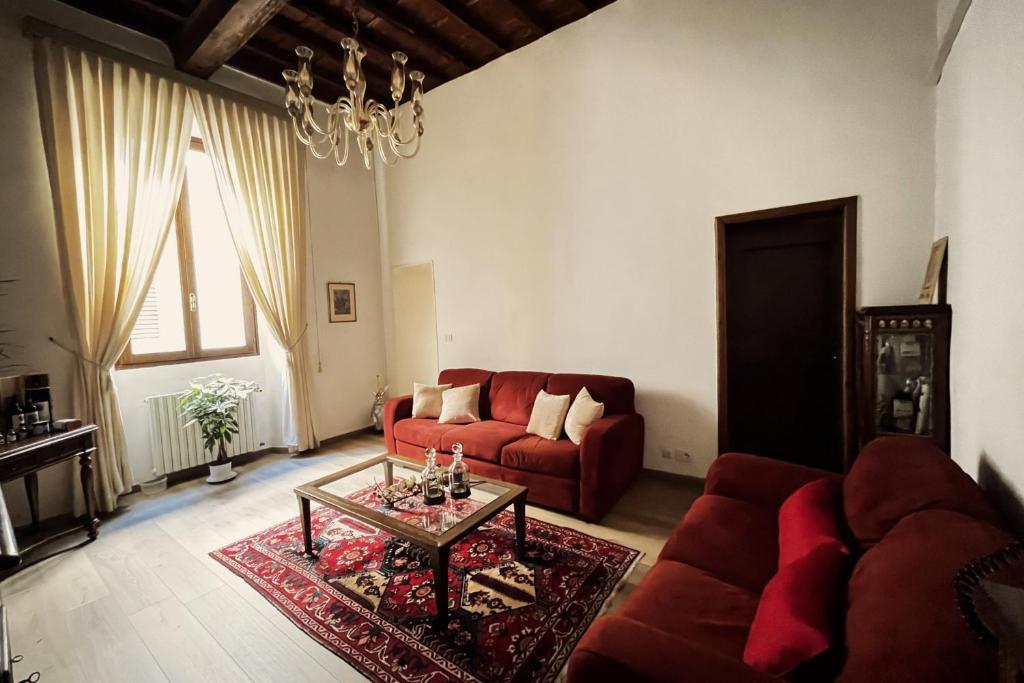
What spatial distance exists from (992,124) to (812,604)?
1.81m

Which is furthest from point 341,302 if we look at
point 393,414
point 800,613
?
point 800,613

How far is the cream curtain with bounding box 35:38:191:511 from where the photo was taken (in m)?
2.98

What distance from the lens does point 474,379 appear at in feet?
13.7

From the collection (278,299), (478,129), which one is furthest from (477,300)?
(278,299)

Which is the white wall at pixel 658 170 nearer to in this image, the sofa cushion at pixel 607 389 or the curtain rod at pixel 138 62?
the sofa cushion at pixel 607 389

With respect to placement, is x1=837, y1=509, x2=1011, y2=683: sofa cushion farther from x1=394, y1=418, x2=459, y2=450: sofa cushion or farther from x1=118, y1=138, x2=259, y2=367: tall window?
x1=118, y1=138, x2=259, y2=367: tall window

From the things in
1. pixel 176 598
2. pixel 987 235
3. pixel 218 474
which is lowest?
pixel 176 598

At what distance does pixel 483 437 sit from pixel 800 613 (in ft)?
8.18

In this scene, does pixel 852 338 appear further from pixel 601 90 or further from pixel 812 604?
pixel 601 90

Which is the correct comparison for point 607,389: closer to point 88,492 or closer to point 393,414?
point 393,414

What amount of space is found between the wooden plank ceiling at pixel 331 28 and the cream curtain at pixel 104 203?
45cm

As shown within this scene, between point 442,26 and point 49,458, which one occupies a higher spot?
A: point 442,26

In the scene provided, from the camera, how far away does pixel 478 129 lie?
14.1 feet

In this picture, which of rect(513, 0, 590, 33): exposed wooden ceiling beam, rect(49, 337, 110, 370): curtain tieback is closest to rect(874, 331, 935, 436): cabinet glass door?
rect(513, 0, 590, 33): exposed wooden ceiling beam
